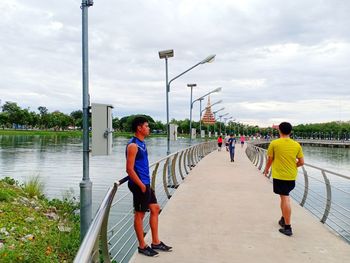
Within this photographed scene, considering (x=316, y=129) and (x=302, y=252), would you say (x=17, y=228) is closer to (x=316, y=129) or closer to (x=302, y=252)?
(x=302, y=252)

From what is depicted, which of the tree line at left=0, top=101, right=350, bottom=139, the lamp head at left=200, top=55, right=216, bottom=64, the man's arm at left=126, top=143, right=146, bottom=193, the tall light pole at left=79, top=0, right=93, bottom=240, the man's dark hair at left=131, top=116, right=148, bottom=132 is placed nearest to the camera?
the man's arm at left=126, top=143, right=146, bottom=193

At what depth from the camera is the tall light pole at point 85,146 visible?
4.60m

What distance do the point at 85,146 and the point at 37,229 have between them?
4.32m

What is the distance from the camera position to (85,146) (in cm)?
484

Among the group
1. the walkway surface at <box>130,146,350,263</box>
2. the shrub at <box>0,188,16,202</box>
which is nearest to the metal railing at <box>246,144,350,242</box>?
the walkway surface at <box>130,146,350,263</box>

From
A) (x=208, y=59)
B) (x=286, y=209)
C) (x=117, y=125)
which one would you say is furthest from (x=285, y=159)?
(x=117, y=125)

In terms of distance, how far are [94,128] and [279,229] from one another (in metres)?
3.10

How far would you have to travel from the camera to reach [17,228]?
25.6 ft

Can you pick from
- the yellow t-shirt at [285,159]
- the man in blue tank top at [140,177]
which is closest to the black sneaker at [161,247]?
the man in blue tank top at [140,177]

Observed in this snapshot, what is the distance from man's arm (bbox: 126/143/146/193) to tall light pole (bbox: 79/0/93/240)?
0.78 metres

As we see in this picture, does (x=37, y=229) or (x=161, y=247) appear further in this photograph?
(x=37, y=229)

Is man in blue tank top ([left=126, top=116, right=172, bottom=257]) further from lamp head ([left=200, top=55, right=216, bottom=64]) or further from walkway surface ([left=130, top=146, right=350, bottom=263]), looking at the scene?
lamp head ([left=200, top=55, right=216, bottom=64])

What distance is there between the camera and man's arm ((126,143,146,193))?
4.09 meters

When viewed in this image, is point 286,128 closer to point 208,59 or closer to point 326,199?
point 326,199
